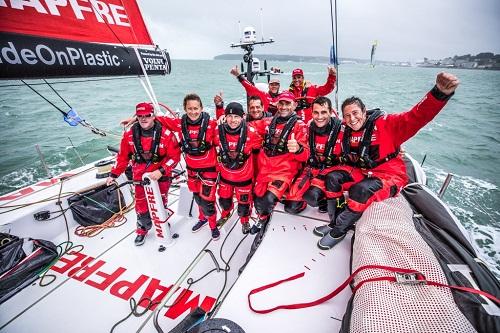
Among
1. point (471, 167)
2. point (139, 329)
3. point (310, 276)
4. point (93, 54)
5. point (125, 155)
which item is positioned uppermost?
point (93, 54)

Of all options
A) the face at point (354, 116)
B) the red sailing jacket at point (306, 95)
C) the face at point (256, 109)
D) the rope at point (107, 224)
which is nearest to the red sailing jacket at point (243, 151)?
the face at point (256, 109)

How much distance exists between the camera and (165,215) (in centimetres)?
299

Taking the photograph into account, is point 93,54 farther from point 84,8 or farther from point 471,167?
point 471,167

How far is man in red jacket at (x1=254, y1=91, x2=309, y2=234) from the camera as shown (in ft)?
8.75

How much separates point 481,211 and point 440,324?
285 inches

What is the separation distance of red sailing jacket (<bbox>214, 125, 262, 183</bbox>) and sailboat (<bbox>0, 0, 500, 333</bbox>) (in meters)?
0.67

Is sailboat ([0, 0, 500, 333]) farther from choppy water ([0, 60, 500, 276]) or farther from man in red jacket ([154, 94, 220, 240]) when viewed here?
choppy water ([0, 60, 500, 276])

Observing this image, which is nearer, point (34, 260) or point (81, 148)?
point (34, 260)

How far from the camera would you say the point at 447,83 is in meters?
1.78

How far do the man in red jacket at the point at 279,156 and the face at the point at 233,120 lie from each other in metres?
0.36

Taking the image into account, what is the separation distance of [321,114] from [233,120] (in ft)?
3.17

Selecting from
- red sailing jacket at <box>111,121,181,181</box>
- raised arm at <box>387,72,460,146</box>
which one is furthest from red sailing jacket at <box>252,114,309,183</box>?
red sailing jacket at <box>111,121,181,181</box>

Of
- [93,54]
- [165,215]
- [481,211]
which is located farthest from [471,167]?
[93,54]

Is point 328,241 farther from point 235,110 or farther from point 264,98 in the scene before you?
point 264,98
